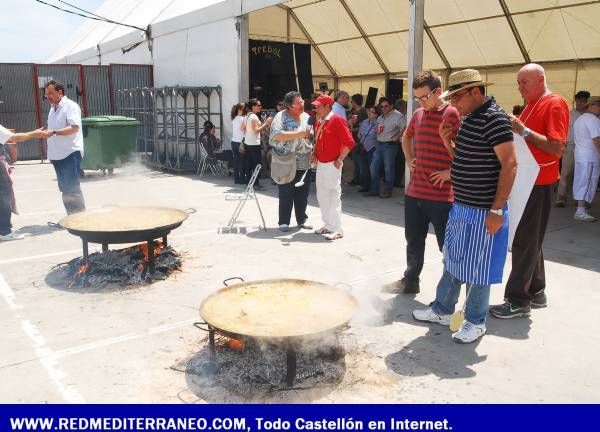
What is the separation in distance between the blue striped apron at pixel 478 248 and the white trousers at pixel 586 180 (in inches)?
211

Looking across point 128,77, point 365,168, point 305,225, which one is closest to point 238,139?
point 365,168

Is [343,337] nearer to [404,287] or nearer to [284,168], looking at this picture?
[404,287]

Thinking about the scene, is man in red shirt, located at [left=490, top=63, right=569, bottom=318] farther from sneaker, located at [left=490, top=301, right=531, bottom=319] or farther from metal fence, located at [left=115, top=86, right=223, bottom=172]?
metal fence, located at [left=115, top=86, right=223, bottom=172]

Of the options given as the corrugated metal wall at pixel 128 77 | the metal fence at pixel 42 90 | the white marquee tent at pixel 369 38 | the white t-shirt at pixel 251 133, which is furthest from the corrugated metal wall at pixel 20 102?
the white t-shirt at pixel 251 133

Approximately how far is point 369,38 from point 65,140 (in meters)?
10.1

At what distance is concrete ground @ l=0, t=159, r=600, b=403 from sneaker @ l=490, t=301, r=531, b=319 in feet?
0.21

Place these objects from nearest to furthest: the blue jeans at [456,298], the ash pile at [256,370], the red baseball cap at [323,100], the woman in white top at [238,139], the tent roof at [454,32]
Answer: the ash pile at [256,370] < the blue jeans at [456,298] < the red baseball cap at [323,100] < the tent roof at [454,32] < the woman in white top at [238,139]

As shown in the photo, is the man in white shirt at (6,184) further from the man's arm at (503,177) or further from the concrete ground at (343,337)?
the man's arm at (503,177)

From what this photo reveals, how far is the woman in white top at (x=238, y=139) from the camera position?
11.3m

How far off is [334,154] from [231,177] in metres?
6.49

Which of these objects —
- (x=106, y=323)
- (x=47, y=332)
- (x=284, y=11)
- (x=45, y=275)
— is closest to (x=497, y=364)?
(x=106, y=323)

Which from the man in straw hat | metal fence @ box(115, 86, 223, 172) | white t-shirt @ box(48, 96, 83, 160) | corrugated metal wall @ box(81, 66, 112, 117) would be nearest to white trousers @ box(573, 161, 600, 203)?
the man in straw hat

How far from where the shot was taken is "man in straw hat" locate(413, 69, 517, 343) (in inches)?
138

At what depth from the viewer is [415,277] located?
16.3 ft
